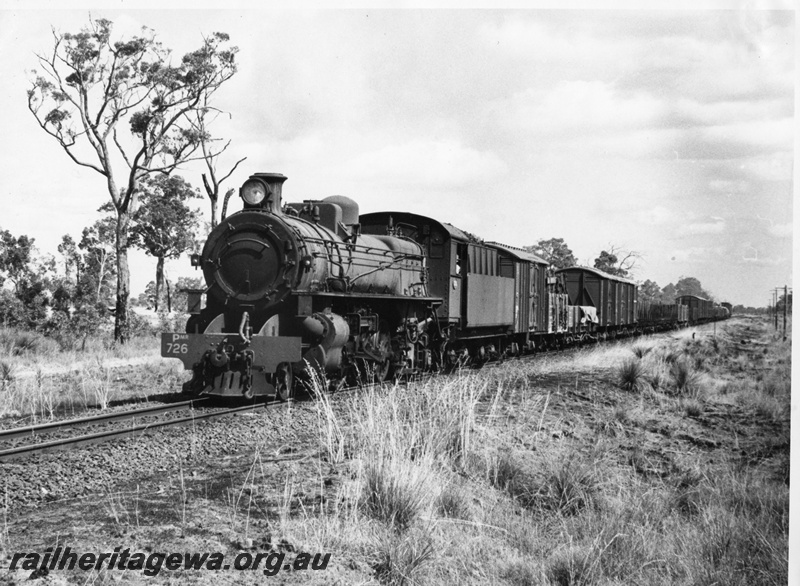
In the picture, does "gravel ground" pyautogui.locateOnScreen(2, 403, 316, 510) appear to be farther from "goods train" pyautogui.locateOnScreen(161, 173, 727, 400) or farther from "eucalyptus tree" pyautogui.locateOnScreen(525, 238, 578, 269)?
"eucalyptus tree" pyautogui.locateOnScreen(525, 238, 578, 269)

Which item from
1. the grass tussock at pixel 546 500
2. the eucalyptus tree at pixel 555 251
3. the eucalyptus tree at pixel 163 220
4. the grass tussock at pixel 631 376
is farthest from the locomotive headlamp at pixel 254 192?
the eucalyptus tree at pixel 555 251

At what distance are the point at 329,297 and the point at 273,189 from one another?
1.95 m

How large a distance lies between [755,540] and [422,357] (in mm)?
→ 9640

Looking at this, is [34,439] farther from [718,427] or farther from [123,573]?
[718,427]

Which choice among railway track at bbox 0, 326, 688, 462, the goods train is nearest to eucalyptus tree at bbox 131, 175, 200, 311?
the goods train

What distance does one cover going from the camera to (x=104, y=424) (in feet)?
30.6

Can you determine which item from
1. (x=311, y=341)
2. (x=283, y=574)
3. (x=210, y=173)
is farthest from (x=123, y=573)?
(x=210, y=173)

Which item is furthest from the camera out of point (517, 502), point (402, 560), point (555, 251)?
point (555, 251)

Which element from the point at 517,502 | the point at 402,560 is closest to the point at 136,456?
the point at 402,560

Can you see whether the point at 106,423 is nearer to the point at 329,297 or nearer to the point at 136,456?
the point at 136,456

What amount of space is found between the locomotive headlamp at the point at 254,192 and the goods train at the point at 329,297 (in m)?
0.02

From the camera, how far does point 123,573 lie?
14.6 ft

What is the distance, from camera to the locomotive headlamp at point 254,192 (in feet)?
38.0

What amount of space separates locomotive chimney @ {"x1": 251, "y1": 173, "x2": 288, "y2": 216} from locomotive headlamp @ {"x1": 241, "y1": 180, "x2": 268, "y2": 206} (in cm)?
8
